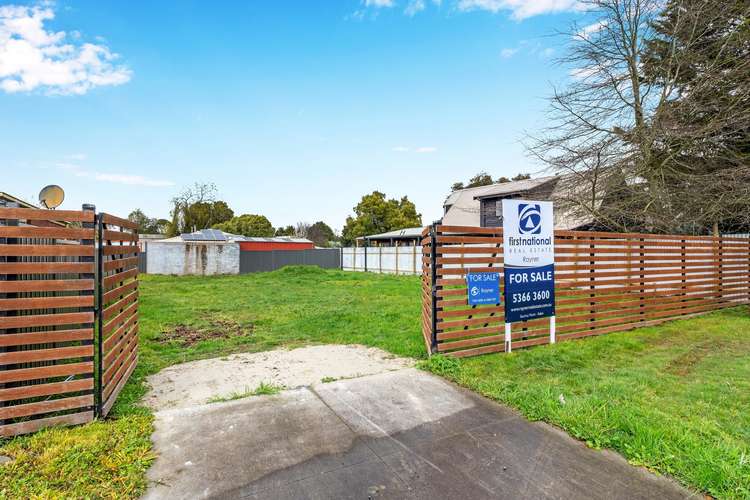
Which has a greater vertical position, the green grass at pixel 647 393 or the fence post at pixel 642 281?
the fence post at pixel 642 281

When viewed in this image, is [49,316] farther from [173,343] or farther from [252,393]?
[173,343]

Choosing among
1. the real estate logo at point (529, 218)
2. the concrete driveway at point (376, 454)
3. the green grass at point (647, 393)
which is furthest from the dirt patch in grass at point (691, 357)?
the concrete driveway at point (376, 454)

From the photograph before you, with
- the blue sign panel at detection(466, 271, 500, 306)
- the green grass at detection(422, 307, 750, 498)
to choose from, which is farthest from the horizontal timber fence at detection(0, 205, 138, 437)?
the blue sign panel at detection(466, 271, 500, 306)

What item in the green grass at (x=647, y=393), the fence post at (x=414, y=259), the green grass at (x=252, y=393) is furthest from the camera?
the fence post at (x=414, y=259)

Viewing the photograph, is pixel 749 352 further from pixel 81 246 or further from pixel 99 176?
pixel 99 176

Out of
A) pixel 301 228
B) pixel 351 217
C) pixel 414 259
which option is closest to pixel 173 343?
pixel 414 259

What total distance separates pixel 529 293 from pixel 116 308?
4.65m

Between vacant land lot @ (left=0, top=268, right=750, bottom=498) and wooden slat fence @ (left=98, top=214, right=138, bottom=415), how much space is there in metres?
0.23

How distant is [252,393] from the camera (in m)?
3.44

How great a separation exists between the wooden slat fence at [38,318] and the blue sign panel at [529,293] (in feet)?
14.2

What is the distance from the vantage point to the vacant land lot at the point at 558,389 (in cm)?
215

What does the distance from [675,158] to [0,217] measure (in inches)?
467

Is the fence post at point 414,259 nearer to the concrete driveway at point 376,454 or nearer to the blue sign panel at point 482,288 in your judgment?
the blue sign panel at point 482,288

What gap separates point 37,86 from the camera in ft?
32.2
